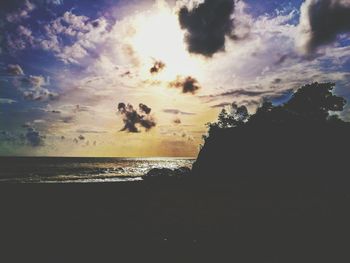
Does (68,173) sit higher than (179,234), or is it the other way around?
(179,234)

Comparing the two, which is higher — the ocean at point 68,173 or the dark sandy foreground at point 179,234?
the dark sandy foreground at point 179,234

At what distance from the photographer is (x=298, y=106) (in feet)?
140

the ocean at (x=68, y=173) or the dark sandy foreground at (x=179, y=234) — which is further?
the ocean at (x=68, y=173)

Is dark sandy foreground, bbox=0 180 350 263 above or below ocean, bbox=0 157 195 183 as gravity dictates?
above

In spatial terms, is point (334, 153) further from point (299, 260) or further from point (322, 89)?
point (299, 260)

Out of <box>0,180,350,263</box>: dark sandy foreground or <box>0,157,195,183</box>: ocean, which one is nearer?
<box>0,180,350,263</box>: dark sandy foreground

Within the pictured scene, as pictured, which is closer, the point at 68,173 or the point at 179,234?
the point at 179,234

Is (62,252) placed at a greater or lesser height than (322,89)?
lesser

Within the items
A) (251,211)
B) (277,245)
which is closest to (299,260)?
(277,245)

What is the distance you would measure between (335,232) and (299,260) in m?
3.57

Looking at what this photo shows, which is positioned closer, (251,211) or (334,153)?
(251,211)

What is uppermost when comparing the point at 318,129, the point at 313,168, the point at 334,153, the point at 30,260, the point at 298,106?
the point at 298,106

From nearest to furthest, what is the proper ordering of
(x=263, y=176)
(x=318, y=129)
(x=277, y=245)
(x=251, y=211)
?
(x=277, y=245) → (x=251, y=211) → (x=318, y=129) → (x=263, y=176)

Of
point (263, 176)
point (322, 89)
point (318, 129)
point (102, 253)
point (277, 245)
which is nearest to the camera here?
point (102, 253)
